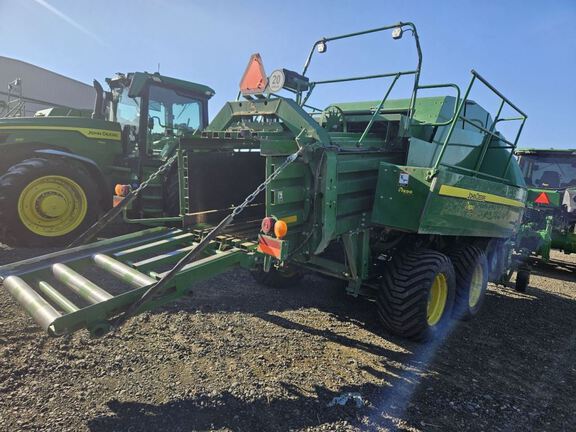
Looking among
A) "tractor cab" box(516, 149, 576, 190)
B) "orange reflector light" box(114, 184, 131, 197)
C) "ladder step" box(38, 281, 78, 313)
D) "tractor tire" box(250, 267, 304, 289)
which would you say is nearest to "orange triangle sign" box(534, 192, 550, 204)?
"tractor cab" box(516, 149, 576, 190)

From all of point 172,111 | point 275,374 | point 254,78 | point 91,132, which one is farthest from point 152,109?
point 275,374

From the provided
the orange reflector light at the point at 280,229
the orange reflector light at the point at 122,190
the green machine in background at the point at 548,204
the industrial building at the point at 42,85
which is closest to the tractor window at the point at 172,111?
the orange reflector light at the point at 122,190

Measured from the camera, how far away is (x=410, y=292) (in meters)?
3.45

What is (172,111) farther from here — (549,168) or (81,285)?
(549,168)

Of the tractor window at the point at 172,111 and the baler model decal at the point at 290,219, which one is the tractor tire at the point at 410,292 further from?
the tractor window at the point at 172,111

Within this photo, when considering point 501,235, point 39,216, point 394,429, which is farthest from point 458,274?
point 39,216

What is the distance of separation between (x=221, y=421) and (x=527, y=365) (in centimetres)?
260

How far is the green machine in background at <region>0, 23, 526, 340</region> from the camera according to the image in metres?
2.84

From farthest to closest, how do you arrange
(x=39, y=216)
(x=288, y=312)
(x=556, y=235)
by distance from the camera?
(x=556, y=235) < (x=39, y=216) < (x=288, y=312)

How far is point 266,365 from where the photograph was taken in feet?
9.81

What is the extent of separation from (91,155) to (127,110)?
1.06 m

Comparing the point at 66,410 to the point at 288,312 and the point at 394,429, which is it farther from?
the point at 288,312

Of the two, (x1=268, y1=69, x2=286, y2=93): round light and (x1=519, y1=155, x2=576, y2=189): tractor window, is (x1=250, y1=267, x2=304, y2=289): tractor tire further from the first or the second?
(x1=519, y1=155, x2=576, y2=189): tractor window

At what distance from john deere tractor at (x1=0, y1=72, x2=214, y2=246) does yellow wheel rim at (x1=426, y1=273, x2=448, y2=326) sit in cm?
350
